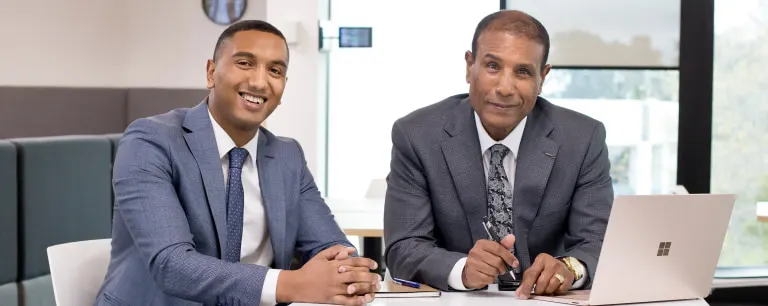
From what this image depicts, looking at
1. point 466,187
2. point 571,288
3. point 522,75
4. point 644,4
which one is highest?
point 644,4

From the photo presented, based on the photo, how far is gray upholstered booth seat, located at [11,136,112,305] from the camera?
14.6ft

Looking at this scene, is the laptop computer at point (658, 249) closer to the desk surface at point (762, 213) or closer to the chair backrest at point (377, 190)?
the desk surface at point (762, 213)

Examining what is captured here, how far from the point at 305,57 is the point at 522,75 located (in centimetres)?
354

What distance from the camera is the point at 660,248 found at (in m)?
2.22

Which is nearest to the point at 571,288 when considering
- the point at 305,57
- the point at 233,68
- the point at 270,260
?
the point at 270,260

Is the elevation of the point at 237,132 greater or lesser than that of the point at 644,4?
lesser

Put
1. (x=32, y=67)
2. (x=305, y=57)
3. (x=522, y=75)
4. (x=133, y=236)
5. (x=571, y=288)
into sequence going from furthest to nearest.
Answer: (x=32, y=67), (x=305, y=57), (x=522, y=75), (x=571, y=288), (x=133, y=236)

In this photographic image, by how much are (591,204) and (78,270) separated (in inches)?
51.9

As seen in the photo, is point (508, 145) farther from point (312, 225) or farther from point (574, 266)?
point (312, 225)

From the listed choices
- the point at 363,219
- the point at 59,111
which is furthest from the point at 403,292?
the point at 59,111

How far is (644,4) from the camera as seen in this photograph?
6.16 metres

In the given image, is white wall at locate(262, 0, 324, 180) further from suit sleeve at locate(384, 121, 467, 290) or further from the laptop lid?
the laptop lid

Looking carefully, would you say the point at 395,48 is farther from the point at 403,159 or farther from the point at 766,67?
the point at 403,159

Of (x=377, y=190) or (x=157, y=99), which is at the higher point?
(x=157, y=99)
